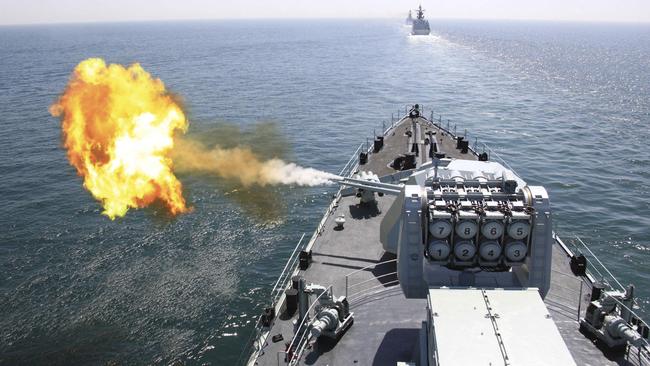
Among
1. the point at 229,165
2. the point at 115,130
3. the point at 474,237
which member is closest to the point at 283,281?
the point at 115,130

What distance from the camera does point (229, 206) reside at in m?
45.3

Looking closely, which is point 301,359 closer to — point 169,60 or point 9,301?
point 9,301

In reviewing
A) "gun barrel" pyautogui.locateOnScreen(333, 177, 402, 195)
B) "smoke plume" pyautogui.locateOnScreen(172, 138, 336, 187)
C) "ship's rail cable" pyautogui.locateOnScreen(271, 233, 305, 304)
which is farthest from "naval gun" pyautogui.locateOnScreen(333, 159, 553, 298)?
"smoke plume" pyautogui.locateOnScreen(172, 138, 336, 187)

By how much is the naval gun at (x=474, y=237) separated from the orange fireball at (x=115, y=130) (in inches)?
Answer: 630

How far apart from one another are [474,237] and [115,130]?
18857mm

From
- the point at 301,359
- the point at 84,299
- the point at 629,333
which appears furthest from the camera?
the point at 84,299

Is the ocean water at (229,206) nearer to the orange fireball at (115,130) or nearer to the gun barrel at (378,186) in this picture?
the orange fireball at (115,130)

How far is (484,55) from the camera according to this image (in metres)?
162

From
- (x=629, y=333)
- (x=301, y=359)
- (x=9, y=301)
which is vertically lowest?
(x=9, y=301)

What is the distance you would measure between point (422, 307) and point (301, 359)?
5311 mm

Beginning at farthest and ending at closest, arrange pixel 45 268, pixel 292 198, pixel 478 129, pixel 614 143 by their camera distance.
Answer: pixel 478 129 < pixel 614 143 < pixel 292 198 < pixel 45 268

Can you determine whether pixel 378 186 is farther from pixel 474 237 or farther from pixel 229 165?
pixel 229 165

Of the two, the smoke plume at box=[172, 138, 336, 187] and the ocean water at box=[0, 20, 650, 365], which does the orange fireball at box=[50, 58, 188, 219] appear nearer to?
the ocean water at box=[0, 20, 650, 365]

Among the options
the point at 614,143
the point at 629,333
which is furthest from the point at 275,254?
the point at 614,143
